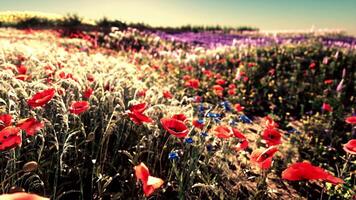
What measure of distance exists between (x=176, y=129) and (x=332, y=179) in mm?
1038

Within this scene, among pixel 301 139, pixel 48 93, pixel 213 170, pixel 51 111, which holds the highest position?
pixel 48 93

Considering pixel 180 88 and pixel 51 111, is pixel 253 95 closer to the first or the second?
pixel 180 88

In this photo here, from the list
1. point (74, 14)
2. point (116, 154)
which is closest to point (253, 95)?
Result: point (116, 154)

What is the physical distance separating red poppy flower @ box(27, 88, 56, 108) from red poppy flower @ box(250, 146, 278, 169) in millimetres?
1276

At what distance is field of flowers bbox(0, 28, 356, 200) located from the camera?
2525 millimetres

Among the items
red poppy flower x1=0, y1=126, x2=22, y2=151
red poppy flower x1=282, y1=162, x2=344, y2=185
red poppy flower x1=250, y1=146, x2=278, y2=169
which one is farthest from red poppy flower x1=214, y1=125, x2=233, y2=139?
red poppy flower x1=0, y1=126, x2=22, y2=151

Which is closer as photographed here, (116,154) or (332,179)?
(332,179)

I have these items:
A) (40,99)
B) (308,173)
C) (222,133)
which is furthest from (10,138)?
(308,173)

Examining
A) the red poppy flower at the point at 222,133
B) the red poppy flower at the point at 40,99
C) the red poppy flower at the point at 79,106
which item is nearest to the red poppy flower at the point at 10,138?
the red poppy flower at the point at 40,99

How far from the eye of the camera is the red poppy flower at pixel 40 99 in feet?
7.54

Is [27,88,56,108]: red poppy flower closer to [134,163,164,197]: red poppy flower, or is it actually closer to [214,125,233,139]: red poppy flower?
[134,163,164,197]: red poppy flower

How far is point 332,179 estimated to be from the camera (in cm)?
181

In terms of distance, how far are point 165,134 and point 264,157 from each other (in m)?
1.41

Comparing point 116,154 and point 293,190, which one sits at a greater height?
point 116,154
